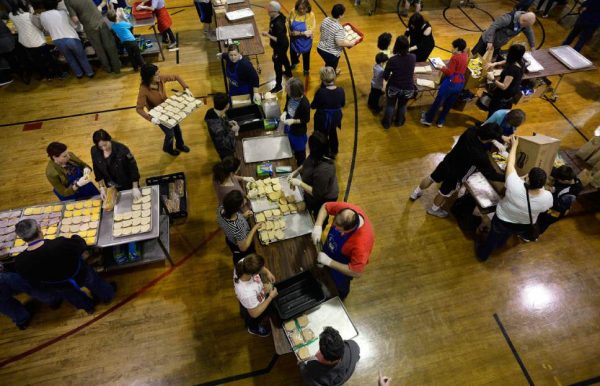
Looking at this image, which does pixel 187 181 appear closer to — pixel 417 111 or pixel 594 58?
pixel 417 111

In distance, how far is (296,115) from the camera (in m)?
4.82

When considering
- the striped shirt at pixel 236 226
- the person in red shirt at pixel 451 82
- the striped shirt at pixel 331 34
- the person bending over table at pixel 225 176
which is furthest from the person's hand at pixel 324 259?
the striped shirt at pixel 331 34

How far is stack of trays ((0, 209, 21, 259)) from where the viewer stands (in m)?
4.06

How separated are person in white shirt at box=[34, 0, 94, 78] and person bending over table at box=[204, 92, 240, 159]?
4762mm

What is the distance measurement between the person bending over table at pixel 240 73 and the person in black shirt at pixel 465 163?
2976 mm

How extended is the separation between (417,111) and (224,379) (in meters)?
5.98

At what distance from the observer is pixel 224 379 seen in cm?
404

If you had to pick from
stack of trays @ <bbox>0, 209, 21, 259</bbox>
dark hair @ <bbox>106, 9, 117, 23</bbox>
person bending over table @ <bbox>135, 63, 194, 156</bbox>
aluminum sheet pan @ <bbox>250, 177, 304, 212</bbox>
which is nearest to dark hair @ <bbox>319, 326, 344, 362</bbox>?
aluminum sheet pan @ <bbox>250, 177, 304, 212</bbox>

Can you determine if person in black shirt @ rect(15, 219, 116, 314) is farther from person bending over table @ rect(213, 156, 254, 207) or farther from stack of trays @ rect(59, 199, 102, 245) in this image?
person bending over table @ rect(213, 156, 254, 207)

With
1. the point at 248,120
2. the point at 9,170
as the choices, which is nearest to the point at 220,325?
the point at 248,120

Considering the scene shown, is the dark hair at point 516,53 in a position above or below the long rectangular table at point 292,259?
above

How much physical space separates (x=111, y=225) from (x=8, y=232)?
1.22 m

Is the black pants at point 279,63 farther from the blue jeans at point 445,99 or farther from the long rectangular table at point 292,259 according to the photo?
the long rectangular table at point 292,259

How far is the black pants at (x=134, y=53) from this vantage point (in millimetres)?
7570
